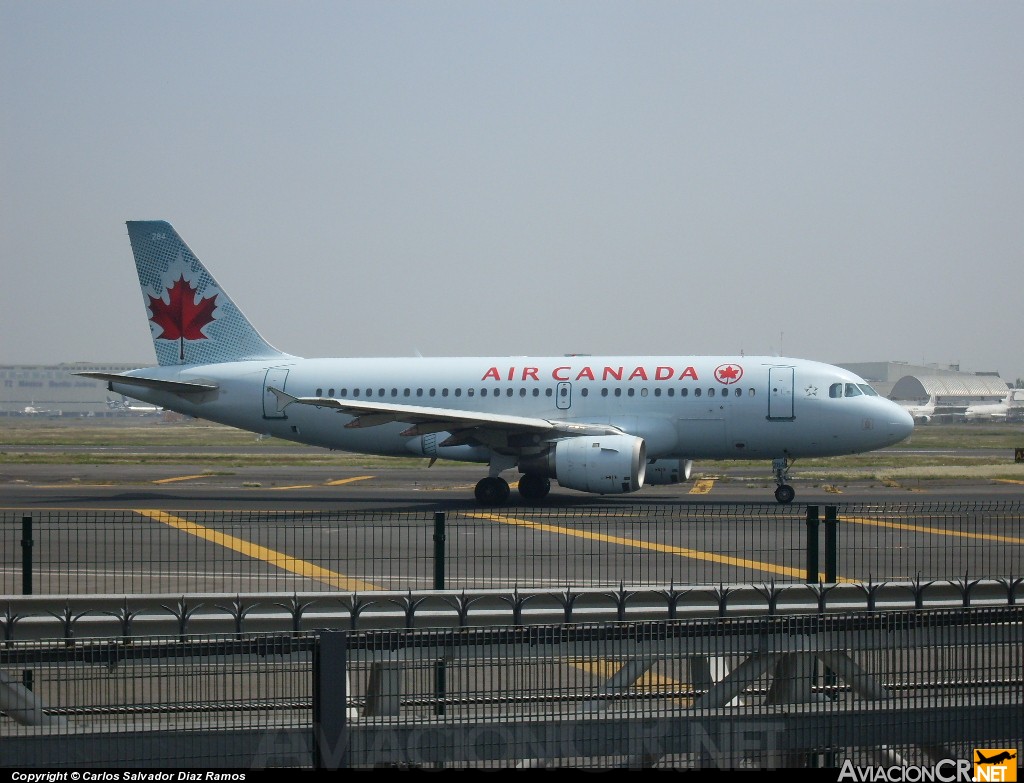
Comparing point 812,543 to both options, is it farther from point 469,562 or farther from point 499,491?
point 499,491

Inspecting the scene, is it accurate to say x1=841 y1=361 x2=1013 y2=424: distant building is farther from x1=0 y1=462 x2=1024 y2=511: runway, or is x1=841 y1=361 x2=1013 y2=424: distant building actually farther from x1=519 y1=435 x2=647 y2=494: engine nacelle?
x1=519 y1=435 x2=647 y2=494: engine nacelle

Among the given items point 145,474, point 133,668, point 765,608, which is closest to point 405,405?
point 145,474

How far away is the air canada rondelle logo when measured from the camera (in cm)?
2930

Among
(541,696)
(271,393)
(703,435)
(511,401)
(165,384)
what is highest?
(165,384)

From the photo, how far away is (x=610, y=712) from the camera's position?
6.79m

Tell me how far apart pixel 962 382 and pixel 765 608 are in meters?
173

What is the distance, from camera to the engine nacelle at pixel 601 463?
26.9m

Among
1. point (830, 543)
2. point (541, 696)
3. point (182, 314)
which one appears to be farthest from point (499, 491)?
point (541, 696)

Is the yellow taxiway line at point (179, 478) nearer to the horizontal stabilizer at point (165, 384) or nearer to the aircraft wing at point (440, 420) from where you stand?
the horizontal stabilizer at point (165, 384)

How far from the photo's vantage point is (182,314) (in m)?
33.2

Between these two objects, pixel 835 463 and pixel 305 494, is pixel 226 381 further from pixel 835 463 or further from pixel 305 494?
pixel 835 463

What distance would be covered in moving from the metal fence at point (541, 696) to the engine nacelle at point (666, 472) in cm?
2346

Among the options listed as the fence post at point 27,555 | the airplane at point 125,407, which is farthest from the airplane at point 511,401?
the airplane at point 125,407

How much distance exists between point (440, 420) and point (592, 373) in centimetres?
439
